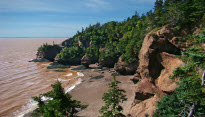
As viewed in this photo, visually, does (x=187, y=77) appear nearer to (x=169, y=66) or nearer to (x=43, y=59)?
(x=169, y=66)

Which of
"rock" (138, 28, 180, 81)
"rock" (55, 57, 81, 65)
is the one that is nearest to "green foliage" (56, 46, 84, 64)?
"rock" (55, 57, 81, 65)

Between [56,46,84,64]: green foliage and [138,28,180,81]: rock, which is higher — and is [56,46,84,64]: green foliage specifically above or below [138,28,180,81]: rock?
below

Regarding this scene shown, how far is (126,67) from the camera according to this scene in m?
39.8

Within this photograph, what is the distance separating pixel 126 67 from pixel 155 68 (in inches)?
950

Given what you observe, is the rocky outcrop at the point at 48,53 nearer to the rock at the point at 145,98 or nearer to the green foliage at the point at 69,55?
the green foliage at the point at 69,55

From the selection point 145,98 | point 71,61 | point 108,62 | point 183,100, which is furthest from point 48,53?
point 183,100

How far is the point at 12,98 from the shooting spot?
30578 millimetres

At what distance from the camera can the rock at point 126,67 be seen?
38719mm

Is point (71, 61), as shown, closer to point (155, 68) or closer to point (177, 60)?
point (155, 68)

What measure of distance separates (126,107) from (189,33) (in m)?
14.7

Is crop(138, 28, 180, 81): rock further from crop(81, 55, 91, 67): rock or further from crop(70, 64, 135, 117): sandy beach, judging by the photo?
crop(81, 55, 91, 67): rock

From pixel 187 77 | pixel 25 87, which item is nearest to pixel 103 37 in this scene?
pixel 25 87

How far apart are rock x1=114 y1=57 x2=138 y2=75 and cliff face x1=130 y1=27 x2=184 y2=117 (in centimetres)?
2195

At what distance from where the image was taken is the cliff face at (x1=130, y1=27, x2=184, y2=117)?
13817 millimetres
